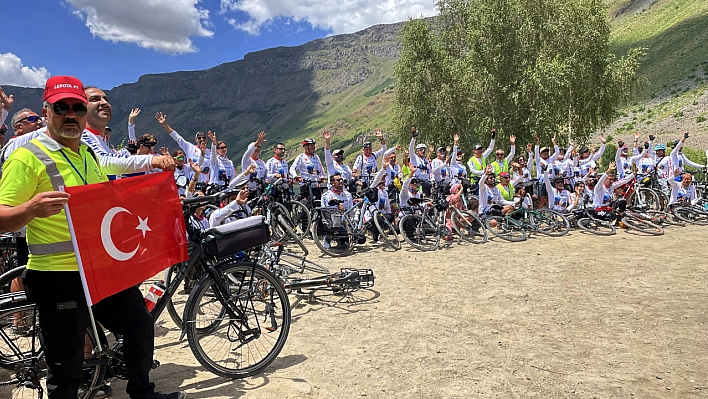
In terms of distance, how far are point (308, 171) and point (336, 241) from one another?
2537mm

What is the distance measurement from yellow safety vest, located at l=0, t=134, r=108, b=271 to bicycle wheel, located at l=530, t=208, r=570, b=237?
9787 millimetres

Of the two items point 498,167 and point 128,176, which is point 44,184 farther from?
point 498,167

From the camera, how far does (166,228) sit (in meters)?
3.30

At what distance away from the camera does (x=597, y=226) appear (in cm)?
1057

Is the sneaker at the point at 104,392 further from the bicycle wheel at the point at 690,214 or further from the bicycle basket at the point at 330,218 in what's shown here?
the bicycle wheel at the point at 690,214

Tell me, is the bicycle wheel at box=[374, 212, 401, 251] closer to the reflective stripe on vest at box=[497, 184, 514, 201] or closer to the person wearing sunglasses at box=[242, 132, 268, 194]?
the person wearing sunglasses at box=[242, 132, 268, 194]

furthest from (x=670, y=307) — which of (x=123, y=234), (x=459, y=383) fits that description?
(x=123, y=234)

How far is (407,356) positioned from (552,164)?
1093 cm

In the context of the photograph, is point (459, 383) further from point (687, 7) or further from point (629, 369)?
point (687, 7)

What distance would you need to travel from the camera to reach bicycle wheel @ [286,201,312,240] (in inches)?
365

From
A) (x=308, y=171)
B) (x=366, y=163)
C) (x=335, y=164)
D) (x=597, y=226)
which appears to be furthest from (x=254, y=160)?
(x=597, y=226)

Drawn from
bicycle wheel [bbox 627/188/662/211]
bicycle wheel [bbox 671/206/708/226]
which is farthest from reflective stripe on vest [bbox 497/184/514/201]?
bicycle wheel [bbox 671/206/708/226]

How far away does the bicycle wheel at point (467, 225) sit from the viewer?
9922 mm

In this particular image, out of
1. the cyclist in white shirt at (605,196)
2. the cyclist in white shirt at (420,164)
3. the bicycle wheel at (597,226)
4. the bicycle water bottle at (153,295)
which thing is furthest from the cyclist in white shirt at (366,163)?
the bicycle water bottle at (153,295)
